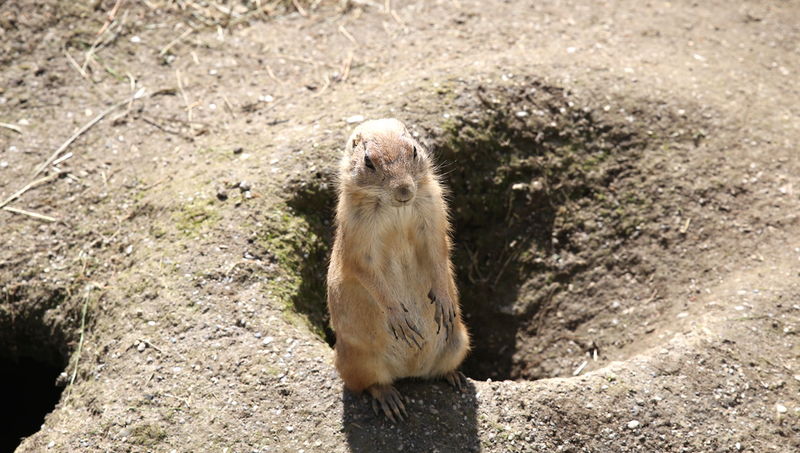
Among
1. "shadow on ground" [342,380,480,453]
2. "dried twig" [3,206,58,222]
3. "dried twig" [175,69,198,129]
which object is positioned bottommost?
"shadow on ground" [342,380,480,453]

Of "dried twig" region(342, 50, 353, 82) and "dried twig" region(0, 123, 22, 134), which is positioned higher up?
"dried twig" region(342, 50, 353, 82)

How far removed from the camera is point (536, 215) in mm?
7055

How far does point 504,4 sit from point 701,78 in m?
2.15

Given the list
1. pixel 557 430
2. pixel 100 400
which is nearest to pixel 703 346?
pixel 557 430

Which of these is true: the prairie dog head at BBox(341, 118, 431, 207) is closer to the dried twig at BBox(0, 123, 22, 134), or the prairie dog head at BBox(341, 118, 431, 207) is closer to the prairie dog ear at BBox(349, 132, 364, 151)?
the prairie dog ear at BBox(349, 132, 364, 151)

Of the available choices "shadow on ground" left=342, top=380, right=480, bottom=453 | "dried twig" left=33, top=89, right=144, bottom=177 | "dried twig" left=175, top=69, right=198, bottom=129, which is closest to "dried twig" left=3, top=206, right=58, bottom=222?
"dried twig" left=33, top=89, right=144, bottom=177

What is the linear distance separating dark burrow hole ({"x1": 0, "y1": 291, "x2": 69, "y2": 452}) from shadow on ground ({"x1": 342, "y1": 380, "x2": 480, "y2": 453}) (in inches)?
87.3

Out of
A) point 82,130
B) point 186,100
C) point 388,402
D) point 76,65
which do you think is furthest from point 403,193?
point 76,65

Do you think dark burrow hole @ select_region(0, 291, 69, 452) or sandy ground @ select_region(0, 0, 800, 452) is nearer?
sandy ground @ select_region(0, 0, 800, 452)

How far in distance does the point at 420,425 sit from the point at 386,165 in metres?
1.67

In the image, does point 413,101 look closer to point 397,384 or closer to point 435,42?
point 435,42

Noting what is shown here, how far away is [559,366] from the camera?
6.47 m

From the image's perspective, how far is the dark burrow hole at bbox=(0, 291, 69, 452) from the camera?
595 centimetres

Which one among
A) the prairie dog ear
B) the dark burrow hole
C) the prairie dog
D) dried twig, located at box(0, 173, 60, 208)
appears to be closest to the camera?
the prairie dog
